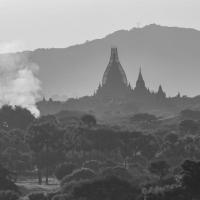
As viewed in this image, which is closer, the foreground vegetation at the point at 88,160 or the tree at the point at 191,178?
the tree at the point at 191,178

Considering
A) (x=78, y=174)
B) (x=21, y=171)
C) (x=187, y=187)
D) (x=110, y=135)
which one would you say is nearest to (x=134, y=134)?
(x=110, y=135)

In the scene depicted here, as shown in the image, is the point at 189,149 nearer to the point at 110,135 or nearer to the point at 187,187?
the point at 110,135

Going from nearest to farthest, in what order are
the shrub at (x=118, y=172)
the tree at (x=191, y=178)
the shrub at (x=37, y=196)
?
the tree at (x=191, y=178)
the shrub at (x=37, y=196)
the shrub at (x=118, y=172)

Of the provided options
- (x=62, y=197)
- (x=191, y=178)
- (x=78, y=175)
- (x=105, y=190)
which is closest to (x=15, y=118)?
(x=78, y=175)

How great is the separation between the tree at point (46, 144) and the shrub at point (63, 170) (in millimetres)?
6624

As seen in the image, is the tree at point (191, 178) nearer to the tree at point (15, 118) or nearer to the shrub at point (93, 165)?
the shrub at point (93, 165)

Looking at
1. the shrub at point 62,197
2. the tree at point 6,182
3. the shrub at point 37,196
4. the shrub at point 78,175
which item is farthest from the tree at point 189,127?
the shrub at point 62,197

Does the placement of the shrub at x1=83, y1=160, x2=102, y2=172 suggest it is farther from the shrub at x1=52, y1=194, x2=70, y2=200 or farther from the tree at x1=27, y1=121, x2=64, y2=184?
the shrub at x1=52, y1=194, x2=70, y2=200

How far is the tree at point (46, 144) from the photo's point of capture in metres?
→ 127

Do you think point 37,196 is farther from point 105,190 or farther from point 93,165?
point 93,165

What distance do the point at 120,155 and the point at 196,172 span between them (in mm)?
61166

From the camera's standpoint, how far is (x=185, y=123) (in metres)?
165

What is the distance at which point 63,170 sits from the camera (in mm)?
115438

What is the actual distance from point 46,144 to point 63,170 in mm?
17260
